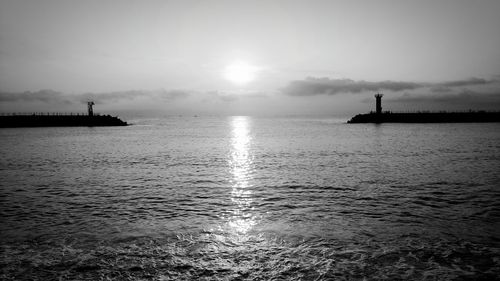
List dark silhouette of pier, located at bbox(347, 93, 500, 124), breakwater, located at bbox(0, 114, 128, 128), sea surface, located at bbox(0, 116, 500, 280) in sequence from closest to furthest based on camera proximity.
A: sea surface, located at bbox(0, 116, 500, 280), breakwater, located at bbox(0, 114, 128, 128), dark silhouette of pier, located at bbox(347, 93, 500, 124)

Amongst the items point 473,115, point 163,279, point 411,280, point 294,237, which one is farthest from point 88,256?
point 473,115

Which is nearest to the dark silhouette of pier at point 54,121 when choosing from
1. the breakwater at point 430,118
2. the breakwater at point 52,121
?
the breakwater at point 52,121

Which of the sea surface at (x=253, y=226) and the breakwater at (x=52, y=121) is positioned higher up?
the breakwater at (x=52, y=121)

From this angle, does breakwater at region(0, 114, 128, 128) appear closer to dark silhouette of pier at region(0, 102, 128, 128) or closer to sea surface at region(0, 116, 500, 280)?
dark silhouette of pier at region(0, 102, 128, 128)

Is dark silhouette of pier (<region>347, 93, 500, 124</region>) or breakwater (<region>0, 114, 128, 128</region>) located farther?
dark silhouette of pier (<region>347, 93, 500, 124</region>)

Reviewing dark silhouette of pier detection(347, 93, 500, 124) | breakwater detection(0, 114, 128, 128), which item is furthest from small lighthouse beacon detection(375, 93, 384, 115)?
breakwater detection(0, 114, 128, 128)

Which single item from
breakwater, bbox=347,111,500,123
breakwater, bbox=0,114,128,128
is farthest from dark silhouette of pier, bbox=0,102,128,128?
breakwater, bbox=347,111,500,123

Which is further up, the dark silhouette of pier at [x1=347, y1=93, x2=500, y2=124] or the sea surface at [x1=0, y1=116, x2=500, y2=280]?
the dark silhouette of pier at [x1=347, y1=93, x2=500, y2=124]

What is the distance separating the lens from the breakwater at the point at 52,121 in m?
121

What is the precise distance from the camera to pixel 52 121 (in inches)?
4931

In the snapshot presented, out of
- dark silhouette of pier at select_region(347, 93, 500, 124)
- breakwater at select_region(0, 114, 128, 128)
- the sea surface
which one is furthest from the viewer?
dark silhouette of pier at select_region(347, 93, 500, 124)

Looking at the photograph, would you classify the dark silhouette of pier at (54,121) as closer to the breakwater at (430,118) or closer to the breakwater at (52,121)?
the breakwater at (52,121)

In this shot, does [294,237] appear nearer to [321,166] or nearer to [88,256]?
[88,256]

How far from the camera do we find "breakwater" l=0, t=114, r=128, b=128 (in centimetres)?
12111
